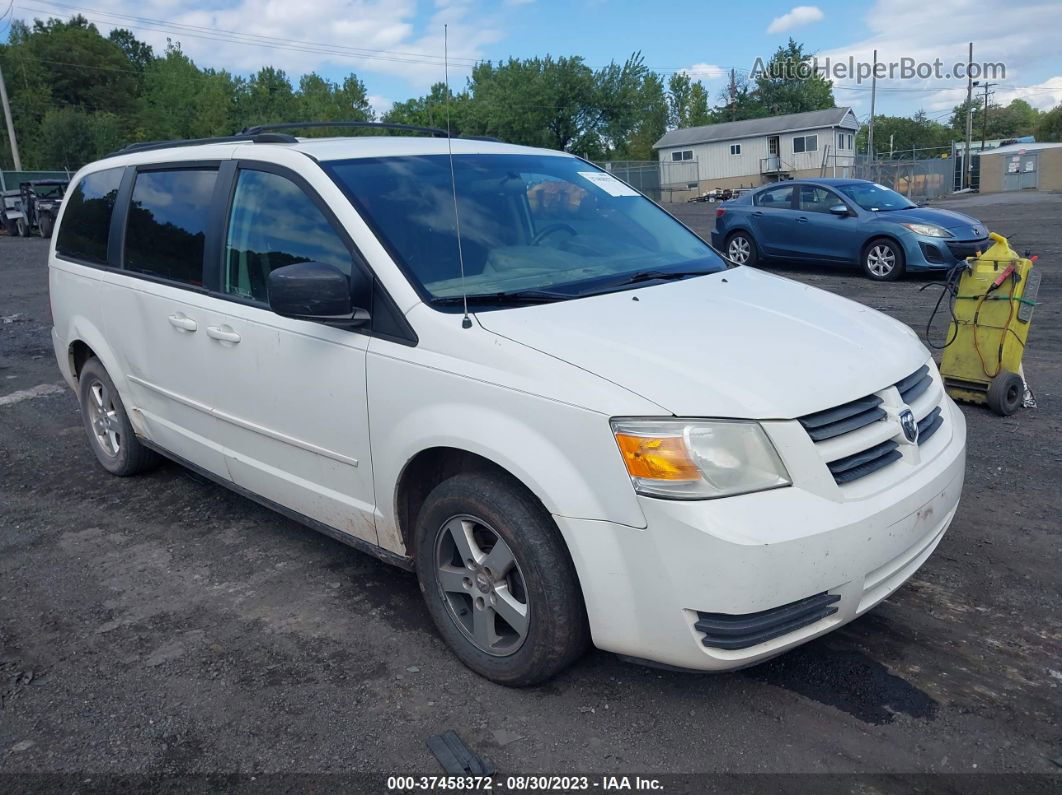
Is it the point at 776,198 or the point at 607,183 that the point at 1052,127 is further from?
the point at 607,183

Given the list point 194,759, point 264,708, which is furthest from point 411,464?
point 194,759

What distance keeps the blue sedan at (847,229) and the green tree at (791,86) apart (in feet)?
224

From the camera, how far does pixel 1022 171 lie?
45.8 metres

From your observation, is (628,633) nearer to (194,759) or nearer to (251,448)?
(194,759)

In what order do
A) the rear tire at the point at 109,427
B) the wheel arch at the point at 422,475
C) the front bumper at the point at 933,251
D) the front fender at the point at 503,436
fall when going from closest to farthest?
the front fender at the point at 503,436 → the wheel arch at the point at 422,475 → the rear tire at the point at 109,427 → the front bumper at the point at 933,251

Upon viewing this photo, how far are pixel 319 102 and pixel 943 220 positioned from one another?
7416 cm

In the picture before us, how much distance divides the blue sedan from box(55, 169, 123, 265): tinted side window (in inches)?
394

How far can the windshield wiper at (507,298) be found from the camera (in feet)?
10.5

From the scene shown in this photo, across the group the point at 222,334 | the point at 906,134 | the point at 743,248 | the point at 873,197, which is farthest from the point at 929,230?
the point at 906,134

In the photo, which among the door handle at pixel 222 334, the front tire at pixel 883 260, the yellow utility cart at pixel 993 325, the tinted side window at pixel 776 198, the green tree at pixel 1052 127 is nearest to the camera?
the door handle at pixel 222 334

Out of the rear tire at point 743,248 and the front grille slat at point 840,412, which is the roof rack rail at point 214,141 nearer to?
the front grille slat at point 840,412

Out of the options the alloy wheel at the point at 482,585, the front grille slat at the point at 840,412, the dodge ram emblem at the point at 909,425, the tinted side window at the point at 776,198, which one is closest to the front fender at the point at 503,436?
the alloy wheel at the point at 482,585

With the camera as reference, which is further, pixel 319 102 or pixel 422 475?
pixel 319 102

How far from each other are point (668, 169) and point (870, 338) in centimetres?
5766
